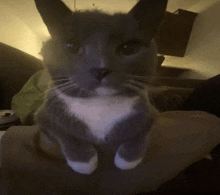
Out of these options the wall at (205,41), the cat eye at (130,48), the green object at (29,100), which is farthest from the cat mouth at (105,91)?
the wall at (205,41)

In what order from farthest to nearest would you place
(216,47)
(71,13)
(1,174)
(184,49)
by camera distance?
(184,49) → (216,47) → (1,174) → (71,13)

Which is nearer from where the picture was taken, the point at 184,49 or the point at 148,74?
the point at 148,74

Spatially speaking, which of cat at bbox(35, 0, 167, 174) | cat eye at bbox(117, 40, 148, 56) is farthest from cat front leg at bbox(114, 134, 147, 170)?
cat eye at bbox(117, 40, 148, 56)

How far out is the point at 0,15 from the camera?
0.57 meters

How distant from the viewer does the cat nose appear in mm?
373

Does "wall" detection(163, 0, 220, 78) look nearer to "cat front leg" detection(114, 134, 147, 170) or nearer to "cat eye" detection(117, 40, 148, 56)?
"cat eye" detection(117, 40, 148, 56)

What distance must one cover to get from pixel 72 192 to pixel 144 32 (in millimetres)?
536

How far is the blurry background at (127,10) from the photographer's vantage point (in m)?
0.49

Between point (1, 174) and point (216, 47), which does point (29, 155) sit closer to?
point (1, 174)

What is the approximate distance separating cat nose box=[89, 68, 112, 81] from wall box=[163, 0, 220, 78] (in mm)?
763

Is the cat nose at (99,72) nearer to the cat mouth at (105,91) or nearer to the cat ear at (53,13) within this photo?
the cat mouth at (105,91)

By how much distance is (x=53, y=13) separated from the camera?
41 cm

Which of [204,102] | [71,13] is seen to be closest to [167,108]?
[204,102]

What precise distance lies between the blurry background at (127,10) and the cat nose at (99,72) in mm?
214
